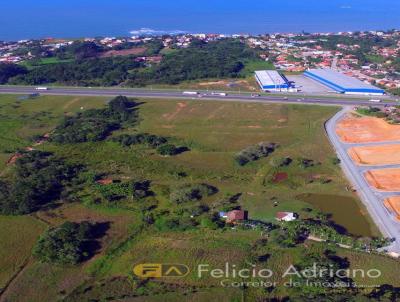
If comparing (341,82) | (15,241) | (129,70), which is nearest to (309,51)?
(341,82)

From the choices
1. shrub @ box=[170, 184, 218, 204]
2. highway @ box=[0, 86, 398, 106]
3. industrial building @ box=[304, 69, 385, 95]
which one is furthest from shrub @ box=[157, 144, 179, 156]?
industrial building @ box=[304, 69, 385, 95]

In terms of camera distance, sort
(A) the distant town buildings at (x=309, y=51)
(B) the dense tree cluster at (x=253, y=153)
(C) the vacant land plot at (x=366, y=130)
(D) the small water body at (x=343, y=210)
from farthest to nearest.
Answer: (A) the distant town buildings at (x=309, y=51) → (C) the vacant land plot at (x=366, y=130) → (B) the dense tree cluster at (x=253, y=153) → (D) the small water body at (x=343, y=210)

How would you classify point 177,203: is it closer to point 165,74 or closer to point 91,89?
point 91,89

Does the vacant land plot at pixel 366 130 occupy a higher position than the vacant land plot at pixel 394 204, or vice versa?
the vacant land plot at pixel 366 130

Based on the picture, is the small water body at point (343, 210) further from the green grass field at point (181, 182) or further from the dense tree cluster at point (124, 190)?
the dense tree cluster at point (124, 190)

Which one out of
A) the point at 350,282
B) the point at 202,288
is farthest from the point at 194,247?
the point at 350,282

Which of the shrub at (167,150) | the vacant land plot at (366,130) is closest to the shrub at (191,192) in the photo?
the shrub at (167,150)

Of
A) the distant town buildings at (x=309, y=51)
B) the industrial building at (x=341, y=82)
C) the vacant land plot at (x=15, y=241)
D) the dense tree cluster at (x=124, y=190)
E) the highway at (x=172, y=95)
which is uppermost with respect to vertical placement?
the distant town buildings at (x=309, y=51)
